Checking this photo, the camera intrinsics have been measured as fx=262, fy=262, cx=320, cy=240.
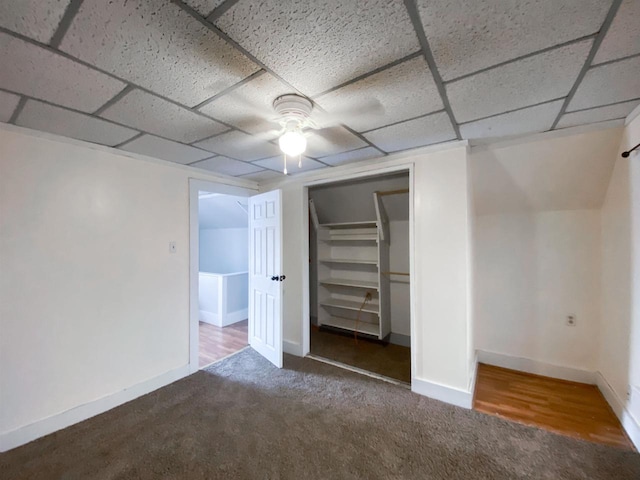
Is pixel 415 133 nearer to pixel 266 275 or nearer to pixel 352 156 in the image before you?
pixel 352 156

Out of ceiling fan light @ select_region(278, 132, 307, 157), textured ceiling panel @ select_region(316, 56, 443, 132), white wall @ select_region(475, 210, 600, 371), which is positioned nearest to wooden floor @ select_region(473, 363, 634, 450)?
white wall @ select_region(475, 210, 600, 371)

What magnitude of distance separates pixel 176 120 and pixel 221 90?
540 millimetres

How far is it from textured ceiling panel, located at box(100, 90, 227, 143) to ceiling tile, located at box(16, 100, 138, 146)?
159 millimetres

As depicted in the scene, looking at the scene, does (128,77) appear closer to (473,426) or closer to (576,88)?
(576,88)

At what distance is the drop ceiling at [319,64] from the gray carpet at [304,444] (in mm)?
2192

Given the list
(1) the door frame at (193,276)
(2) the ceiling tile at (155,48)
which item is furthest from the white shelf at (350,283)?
(2) the ceiling tile at (155,48)

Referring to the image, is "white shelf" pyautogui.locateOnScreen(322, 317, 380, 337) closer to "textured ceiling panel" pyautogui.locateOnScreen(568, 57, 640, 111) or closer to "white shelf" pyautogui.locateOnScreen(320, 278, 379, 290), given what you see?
"white shelf" pyautogui.locateOnScreen(320, 278, 379, 290)

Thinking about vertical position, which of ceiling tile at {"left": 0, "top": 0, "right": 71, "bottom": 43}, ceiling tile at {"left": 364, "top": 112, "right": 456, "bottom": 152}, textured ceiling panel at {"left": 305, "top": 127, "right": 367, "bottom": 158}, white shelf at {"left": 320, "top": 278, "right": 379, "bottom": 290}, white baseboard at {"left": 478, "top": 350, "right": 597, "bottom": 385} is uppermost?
ceiling tile at {"left": 364, "top": 112, "right": 456, "bottom": 152}

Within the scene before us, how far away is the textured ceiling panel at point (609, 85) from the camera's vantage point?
1232mm

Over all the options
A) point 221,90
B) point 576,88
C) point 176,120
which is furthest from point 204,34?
point 576,88

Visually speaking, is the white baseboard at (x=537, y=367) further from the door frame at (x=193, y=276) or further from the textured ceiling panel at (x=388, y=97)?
the door frame at (x=193, y=276)

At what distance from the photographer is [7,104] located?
1493 mm

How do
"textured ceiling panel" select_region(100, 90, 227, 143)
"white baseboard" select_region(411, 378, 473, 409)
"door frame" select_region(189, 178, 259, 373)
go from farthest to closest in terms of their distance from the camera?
"door frame" select_region(189, 178, 259, 373) → "white baseboard" select_region(411, 378, 473, 409) → "textured ceiling panel" select_region(100, 90, 227, 143)

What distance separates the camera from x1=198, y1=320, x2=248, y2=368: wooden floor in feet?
10.6
